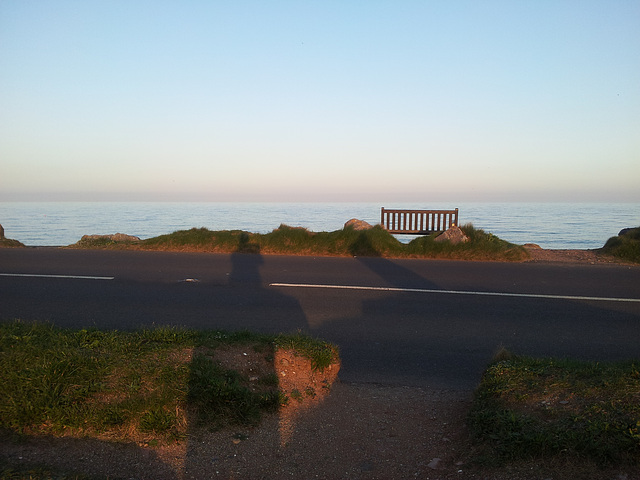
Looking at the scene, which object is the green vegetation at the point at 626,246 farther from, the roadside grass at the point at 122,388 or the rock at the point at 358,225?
the roadside grass at the point at 122,388

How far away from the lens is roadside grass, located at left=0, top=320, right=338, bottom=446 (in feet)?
13.5

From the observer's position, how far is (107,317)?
25.6ft

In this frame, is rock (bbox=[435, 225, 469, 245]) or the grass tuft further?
rock (bbox=[435, 225, 469, 245])

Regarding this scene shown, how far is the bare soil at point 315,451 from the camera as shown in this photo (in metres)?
3.69

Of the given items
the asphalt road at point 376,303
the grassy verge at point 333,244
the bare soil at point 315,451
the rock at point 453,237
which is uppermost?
the rock at point 453,237

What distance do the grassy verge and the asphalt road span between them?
1.05m

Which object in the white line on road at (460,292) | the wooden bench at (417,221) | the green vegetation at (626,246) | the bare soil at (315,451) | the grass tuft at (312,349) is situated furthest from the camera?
the wooden bench at (417,221)

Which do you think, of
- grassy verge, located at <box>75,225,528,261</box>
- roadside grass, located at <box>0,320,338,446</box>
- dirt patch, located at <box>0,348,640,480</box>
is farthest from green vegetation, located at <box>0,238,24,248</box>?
dirt patch, located at <box>0,348,640,480</box>

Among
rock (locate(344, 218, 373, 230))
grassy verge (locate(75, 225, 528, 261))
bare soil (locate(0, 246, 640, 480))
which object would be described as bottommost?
bare soil (locate(0, 246, 640, 480))

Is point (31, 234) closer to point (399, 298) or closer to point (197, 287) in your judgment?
point (197, 287)

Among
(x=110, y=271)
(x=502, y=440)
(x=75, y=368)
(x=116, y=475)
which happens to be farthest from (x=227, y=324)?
(x=110, y=271)

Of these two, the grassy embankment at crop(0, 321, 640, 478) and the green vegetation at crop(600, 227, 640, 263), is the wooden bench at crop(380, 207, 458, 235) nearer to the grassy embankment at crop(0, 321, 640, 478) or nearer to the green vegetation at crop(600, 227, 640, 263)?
the green vegetation at crop(600, 227, 640, 263)

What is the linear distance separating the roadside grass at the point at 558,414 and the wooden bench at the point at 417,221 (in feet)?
55.5

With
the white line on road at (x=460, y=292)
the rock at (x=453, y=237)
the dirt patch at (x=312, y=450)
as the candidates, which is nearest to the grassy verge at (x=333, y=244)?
the rock at (x=453, y=237)
